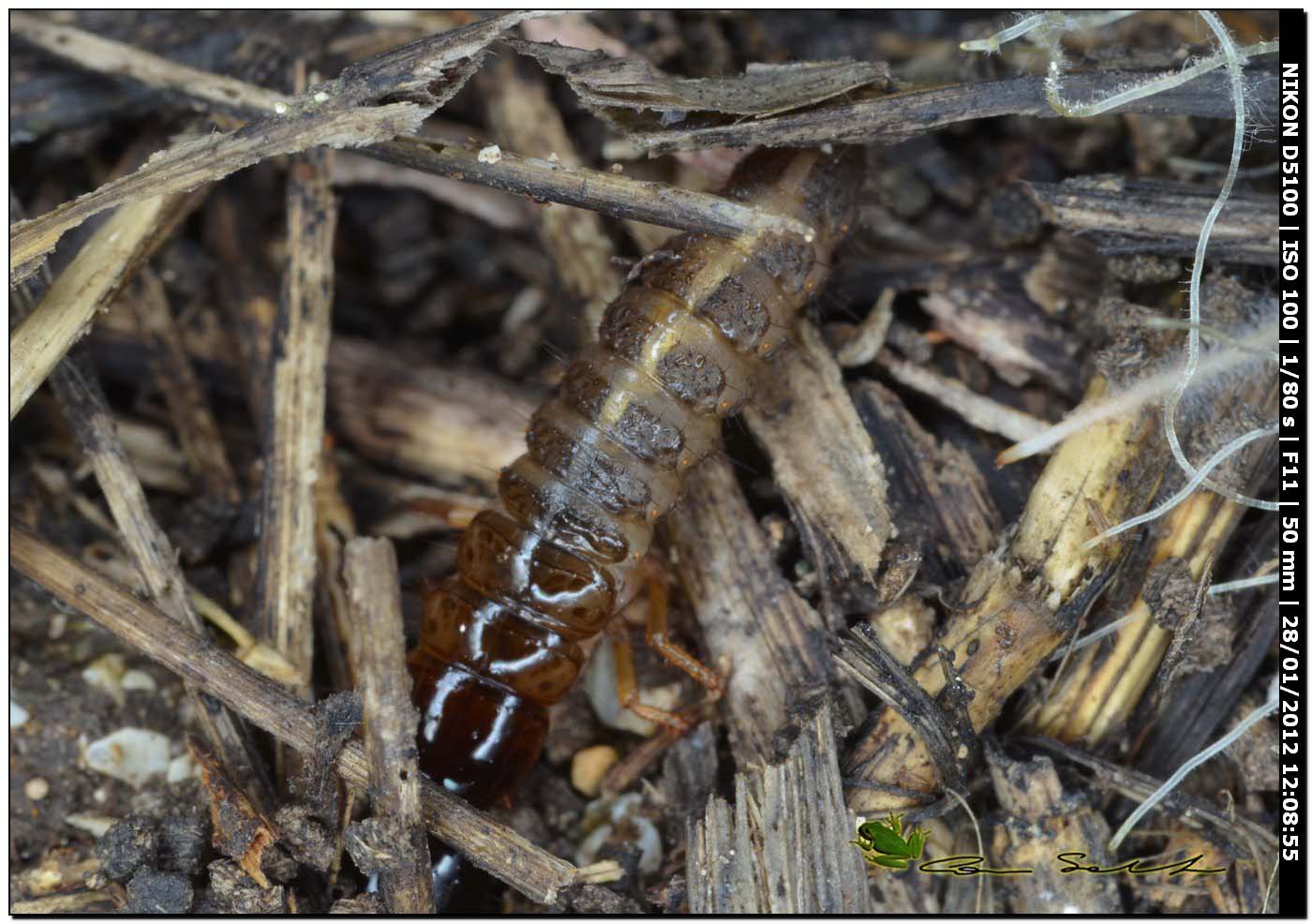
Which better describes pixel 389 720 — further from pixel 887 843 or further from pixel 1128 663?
pixel 1128 663

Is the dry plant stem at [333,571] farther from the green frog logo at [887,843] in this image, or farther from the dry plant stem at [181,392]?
the green frog logo at [887,843]

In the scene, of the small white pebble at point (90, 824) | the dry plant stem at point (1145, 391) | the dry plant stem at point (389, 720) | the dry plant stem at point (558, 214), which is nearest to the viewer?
the dry plant stem at point (389, 720)

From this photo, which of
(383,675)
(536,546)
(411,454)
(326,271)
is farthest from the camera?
(411,454)

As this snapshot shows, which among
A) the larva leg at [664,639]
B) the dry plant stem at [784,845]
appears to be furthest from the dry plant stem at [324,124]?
the dry plant stem at [784,845]

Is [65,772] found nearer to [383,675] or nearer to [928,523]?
[383,675]

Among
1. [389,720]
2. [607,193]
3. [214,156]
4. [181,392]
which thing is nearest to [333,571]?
[389,720]

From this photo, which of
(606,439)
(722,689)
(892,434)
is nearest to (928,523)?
(892,434)
